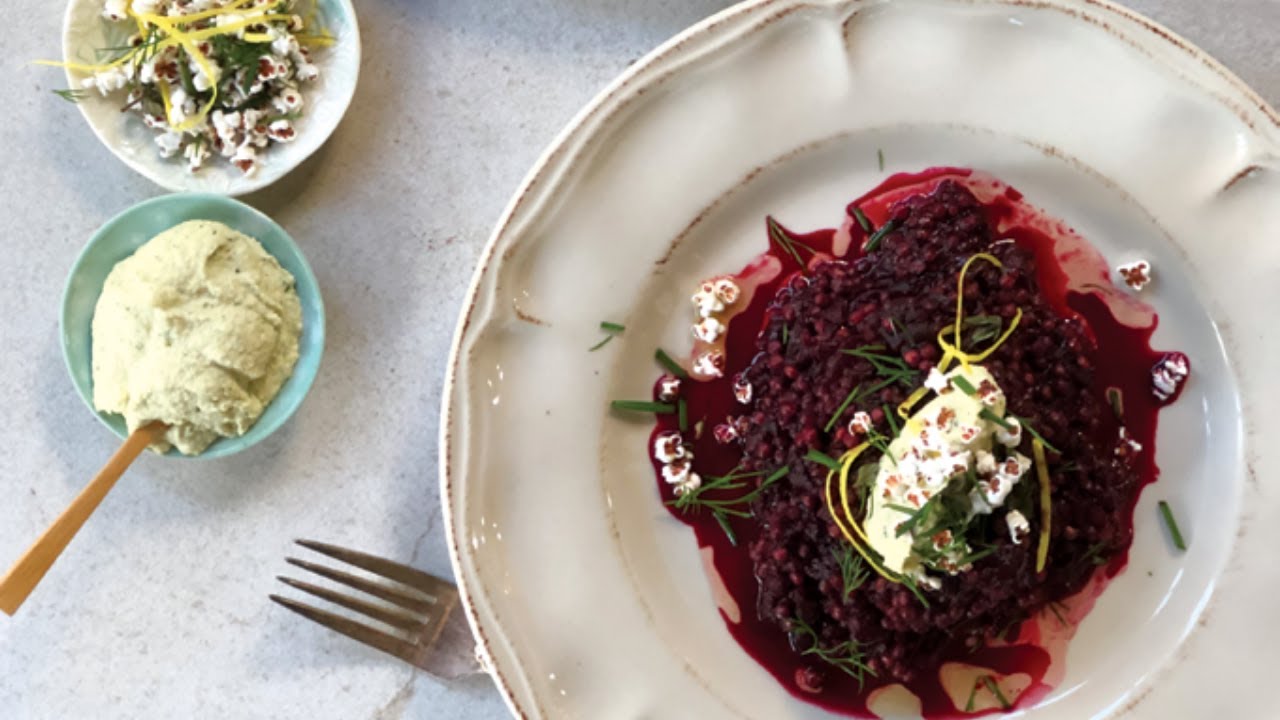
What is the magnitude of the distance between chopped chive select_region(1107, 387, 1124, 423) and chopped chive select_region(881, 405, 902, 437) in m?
0.50

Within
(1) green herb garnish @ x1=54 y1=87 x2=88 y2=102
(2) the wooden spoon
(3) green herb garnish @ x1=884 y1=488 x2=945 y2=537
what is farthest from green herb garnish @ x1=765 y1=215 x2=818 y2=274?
(1) green herb garnish @ x1=54 y1=87 x2=88 y2=102

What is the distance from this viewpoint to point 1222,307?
181 cm

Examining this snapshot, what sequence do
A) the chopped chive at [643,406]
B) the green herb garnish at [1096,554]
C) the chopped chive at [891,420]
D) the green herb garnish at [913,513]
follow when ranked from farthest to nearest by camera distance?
the chopped chive at [643,406] → the green herb garnish at [1096,554] → the chopped chive at [891,420] → the green herb garnish at [913,513]

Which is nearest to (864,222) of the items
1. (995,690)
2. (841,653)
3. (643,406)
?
(643,406)

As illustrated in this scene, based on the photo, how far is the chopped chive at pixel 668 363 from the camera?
1906 mm

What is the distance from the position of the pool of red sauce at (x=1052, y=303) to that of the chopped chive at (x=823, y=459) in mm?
231

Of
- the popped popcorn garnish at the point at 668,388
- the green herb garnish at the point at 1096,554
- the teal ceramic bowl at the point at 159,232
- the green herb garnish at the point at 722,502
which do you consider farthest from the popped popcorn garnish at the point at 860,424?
the teal ceramic bowl at the point at 159,232

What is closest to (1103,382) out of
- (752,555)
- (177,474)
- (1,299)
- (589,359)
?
(752,555)

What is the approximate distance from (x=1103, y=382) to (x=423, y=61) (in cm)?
148

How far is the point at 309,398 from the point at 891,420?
1.14 m

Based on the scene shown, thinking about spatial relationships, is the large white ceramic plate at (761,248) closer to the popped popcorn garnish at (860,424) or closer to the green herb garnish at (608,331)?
the green herb garnish at (608,331)

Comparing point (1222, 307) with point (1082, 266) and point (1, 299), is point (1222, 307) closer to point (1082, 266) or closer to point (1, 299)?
point (1082, 266)

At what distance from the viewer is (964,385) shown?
161 centimetres

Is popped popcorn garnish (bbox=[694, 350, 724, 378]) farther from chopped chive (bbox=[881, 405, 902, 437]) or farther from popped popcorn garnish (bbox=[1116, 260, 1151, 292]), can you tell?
popped popcorn garnish (bbox=[1116, 260, 1151, 292])
